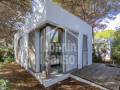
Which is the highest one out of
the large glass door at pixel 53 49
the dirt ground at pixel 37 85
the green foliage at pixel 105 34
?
the green foliage at pixel 105 34

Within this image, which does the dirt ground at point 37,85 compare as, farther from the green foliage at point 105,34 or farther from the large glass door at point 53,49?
the green foliage at point 105,34

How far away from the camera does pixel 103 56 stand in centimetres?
2391

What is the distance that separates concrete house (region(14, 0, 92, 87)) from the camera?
1048 centimetres

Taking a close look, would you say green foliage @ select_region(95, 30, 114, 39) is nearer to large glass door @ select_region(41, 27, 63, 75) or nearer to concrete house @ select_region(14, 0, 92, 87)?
concrete house @ select_region(14, 0, 92, 87)

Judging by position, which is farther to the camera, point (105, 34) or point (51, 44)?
point (105, 34)

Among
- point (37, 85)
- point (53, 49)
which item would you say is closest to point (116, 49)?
point (53, 49)

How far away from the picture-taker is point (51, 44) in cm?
1156

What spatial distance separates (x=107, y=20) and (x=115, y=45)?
757 cm

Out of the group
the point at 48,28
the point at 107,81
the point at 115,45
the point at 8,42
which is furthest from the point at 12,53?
the point at 107,81

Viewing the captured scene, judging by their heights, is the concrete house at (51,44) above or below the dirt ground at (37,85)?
above

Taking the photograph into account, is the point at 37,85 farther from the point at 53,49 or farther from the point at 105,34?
the point at 105,34

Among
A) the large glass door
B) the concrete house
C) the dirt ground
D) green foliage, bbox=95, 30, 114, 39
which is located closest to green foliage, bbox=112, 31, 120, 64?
the concrete house

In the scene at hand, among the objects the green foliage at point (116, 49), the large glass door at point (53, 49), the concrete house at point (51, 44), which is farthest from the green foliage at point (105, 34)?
the large glass door at point (53, 49)

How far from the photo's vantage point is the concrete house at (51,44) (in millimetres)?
10477
